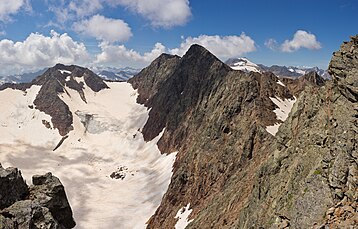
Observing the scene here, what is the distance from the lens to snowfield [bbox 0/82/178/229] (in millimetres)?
94938

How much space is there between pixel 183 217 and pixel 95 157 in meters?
85.6

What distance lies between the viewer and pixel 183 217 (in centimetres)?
6662

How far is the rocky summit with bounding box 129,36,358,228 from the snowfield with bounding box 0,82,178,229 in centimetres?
1148

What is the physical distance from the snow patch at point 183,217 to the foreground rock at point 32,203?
36.0 meters

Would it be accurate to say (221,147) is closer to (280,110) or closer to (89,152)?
(280,110)

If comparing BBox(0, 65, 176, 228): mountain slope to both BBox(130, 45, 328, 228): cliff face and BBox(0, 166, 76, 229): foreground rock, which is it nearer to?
BBox(130, 45, 328, 228): cliff face

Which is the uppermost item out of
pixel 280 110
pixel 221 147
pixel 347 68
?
pixel 280 110

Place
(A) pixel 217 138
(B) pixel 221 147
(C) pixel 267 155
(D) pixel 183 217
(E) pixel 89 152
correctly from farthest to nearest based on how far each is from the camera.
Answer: (E) pixel 89 152 → (A) pixel 217 138 → (B) pixel 221 147 → (D) pixel 183 217 → (C) pixel 267 155

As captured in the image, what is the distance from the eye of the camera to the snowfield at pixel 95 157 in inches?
3738

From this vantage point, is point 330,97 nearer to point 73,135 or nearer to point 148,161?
point 148,161

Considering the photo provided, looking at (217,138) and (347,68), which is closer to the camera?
(347,68)

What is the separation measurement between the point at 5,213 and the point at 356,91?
27.9m

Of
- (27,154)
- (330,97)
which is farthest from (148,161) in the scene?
(330,97)

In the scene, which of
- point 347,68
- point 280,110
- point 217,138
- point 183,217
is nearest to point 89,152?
point 217,138
